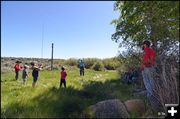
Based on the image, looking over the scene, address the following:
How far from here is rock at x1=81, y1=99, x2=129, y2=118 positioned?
9139 millimetres

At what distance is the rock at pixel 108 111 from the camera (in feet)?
30.0

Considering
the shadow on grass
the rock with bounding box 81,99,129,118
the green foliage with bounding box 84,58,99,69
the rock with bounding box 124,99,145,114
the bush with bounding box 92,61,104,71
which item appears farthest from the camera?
the green foliage with bounding box 84,58,99,69

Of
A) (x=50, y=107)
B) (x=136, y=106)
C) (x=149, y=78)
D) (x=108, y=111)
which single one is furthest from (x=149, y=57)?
(x=50, y=107)

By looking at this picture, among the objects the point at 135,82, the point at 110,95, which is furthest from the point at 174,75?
the point at 135,82

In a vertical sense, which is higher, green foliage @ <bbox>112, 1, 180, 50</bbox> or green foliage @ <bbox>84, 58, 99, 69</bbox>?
green foliage @ <bbox>112, 1, 180, 50</bbox>

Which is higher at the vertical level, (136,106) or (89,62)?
(89,62)

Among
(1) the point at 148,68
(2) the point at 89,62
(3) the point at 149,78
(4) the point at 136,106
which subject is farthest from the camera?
(2) the point at 89,62

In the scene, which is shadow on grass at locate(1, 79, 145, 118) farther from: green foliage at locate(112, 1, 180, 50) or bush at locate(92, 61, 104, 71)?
bush at locate(92, 61, 104, 71)

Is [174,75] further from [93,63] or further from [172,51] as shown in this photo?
[93,63]

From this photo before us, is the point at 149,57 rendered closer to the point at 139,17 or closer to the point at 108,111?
the point at 108,111

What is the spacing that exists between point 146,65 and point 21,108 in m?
4.20

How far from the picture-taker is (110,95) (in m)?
13.8

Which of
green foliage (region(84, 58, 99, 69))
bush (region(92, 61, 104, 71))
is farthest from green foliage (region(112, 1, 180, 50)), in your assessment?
green foliage (region(84, 58, 99, 69))

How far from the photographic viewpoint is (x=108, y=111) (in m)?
9.29
